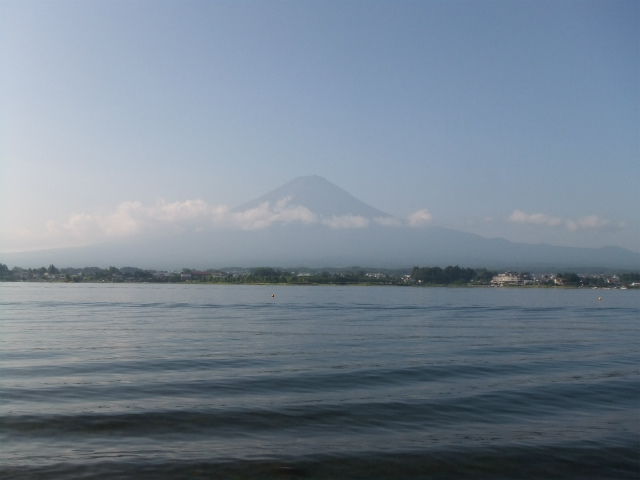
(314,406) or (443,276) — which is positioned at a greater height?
(443,276)

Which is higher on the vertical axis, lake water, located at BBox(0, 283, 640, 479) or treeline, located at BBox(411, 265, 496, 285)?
treeline, located at BBox(411, 265, 496, 285)

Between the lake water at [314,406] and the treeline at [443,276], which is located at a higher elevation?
the treeline at [443,276]

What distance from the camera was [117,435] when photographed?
31.4 feet

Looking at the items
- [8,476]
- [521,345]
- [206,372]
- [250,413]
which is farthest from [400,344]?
[8,476]

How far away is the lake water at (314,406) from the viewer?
8.52 m

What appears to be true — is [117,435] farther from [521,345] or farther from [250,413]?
[521,345]

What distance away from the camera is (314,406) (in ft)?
37.4

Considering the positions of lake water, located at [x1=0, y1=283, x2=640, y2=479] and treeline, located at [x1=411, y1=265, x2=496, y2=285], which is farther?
treeline, located at [x1=411, y1=265, x2=496, y2=285]

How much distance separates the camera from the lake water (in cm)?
852

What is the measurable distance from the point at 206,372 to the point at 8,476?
7045mm

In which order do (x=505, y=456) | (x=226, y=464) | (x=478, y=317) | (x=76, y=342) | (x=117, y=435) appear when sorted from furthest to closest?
1. (x=478, y=317)
2. (x=76, y=342)
3. (x=117, y=435)
4. (x=505, y=456)
5. (x=226, y=464)

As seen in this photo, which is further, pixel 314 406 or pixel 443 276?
pixel 443 276

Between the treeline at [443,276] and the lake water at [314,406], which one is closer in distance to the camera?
the lake water at [314,406]

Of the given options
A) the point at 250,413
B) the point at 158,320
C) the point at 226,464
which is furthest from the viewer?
the point at 158,320
